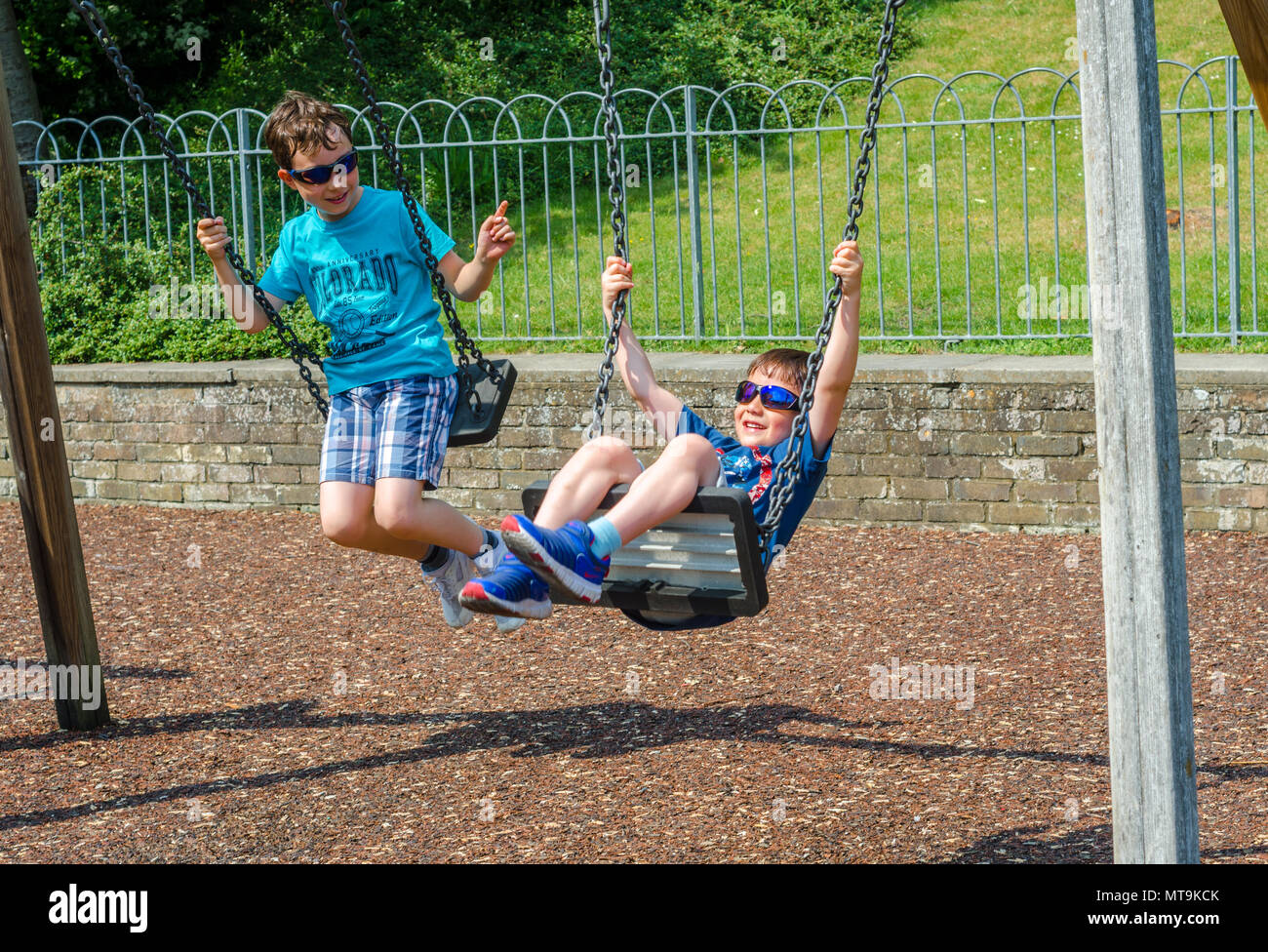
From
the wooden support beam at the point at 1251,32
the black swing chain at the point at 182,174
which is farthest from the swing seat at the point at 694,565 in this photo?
the wooden support beam at the point at 1251,32

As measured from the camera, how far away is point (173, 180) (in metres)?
13.0

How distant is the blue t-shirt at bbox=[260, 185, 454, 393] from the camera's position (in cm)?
430

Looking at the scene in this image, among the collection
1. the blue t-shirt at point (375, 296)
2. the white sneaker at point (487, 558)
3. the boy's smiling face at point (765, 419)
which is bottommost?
the white sneaker at point (487, 558)

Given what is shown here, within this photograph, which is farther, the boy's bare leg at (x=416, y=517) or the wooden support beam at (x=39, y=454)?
the wooden support beam at (x=39, y=454)

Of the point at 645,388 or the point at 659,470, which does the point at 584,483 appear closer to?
the point at 659,470

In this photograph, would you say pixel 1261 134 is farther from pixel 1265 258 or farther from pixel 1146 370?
pixel 1146 370

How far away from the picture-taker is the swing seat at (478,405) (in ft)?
14.0

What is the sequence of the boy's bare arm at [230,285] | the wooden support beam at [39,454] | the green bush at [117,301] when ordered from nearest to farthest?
the boy's bare arm at [230,285], the wooden support beam at [39,454], the green bush at [117,301]

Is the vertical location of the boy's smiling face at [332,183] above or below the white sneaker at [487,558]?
above

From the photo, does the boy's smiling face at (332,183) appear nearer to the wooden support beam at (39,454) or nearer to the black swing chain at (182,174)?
the black swing chain at (182,174)

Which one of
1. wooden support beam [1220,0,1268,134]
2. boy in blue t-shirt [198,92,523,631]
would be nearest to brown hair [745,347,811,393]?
boy in blue t-shirt [198,92,523,631]

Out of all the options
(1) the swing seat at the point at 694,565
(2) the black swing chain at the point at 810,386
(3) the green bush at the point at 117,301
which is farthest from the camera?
(3) the green bush at the point at 117,301

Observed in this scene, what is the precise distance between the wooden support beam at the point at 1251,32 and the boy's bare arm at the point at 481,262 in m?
1.97

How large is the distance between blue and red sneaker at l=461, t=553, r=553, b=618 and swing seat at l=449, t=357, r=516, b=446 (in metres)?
0.65
